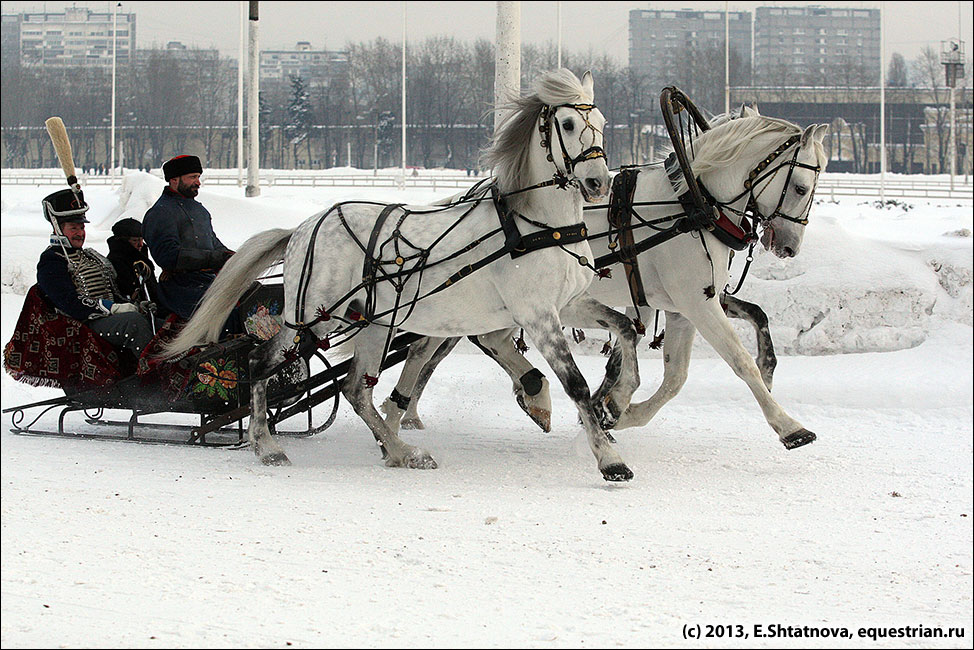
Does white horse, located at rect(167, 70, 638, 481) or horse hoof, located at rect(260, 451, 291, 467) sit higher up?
white horse, located at rect(167, 70, 638, 481)

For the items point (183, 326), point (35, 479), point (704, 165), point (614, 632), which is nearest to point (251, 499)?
point (35, 479)

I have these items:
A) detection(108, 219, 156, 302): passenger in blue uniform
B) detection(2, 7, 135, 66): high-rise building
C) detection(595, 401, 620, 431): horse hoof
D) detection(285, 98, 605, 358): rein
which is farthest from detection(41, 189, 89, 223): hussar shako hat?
detection(2, 7, 135, 66): high-rise building

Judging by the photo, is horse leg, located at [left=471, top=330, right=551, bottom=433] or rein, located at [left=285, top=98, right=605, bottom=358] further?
horse leg, located at [left=471, top=330, right=551, bottom=433]

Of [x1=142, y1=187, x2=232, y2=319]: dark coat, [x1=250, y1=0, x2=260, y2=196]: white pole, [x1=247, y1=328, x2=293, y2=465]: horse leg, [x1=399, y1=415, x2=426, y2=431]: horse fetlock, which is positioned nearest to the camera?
[x1=247, y1=328, x2=293, y2=465]: horse leg

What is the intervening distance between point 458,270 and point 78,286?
8.69 ft

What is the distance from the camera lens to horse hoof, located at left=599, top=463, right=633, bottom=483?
6121mm

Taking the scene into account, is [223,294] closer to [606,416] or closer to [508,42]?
[606,416]

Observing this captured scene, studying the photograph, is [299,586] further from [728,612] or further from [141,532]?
[728,612]

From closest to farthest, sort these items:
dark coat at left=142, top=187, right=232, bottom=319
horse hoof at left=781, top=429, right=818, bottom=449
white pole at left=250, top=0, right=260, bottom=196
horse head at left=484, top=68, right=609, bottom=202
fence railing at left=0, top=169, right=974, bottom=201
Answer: horse head at left=484, top=68, right=609, bottom=202 → horse hoof at left=781, top=429, right=818, bottom=449 → dark coat at left=142, top=187, right=232, bottom=319 → white pole at left=250, top=0, right=260, bottom=196 → fence railing at left=0, top=169, right=974, bottom=201

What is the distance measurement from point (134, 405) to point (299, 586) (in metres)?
3.49

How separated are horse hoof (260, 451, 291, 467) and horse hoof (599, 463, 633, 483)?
6.41 ft

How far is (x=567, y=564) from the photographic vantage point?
467cm

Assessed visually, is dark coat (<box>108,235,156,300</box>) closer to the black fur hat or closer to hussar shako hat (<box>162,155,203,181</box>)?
the black fur hat

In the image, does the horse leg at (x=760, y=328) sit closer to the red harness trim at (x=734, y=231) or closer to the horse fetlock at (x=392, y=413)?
the red harness trim at (x=734, y=231)
